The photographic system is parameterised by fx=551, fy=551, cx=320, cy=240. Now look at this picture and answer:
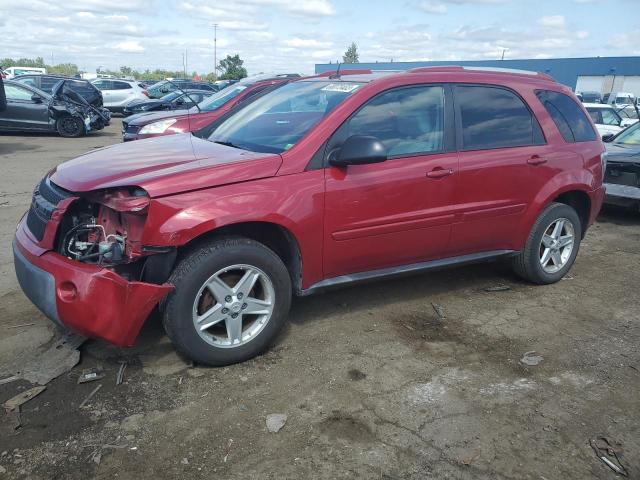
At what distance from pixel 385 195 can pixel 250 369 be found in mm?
1469

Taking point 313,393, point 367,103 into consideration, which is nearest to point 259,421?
point 313,393

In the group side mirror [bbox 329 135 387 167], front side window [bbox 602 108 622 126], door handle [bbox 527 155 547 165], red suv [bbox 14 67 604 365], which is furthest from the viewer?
front side window [bbox 602 108 622 126]

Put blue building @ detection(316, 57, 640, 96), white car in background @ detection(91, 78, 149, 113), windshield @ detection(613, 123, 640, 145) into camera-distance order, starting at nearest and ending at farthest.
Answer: windshield @ detection(613, 123, 640, 145) → white car in background @ detection(91, 78, 149, 113) → blue building @ detection(316, 57, 640, 96)

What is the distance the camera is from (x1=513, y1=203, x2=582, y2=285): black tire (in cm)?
478

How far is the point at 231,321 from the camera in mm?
3383

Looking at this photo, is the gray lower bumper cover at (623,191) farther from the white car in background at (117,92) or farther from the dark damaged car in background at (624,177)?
the white car in background at (117,92)

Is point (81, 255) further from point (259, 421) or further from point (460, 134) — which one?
point (460, 134)

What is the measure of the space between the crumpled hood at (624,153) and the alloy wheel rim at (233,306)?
626 cm

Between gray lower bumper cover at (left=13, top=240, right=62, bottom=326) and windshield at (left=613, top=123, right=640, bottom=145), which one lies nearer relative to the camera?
gray lower bumper cover at (left=13, top=240, right=62, bottom=326)

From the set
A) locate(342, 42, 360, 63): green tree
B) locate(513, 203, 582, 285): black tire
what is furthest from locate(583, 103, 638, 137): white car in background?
locate(342, 42, 360, 63): green tree

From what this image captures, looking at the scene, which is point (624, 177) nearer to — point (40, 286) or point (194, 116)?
point (194, 116)

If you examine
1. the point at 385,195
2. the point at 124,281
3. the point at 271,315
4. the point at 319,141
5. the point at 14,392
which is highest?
the point at 319,141

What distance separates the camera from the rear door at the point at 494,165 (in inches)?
167

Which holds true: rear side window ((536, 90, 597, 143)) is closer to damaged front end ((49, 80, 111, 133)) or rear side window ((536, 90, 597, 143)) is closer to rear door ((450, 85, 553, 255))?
rear door ((450, 85, 553, 255))
